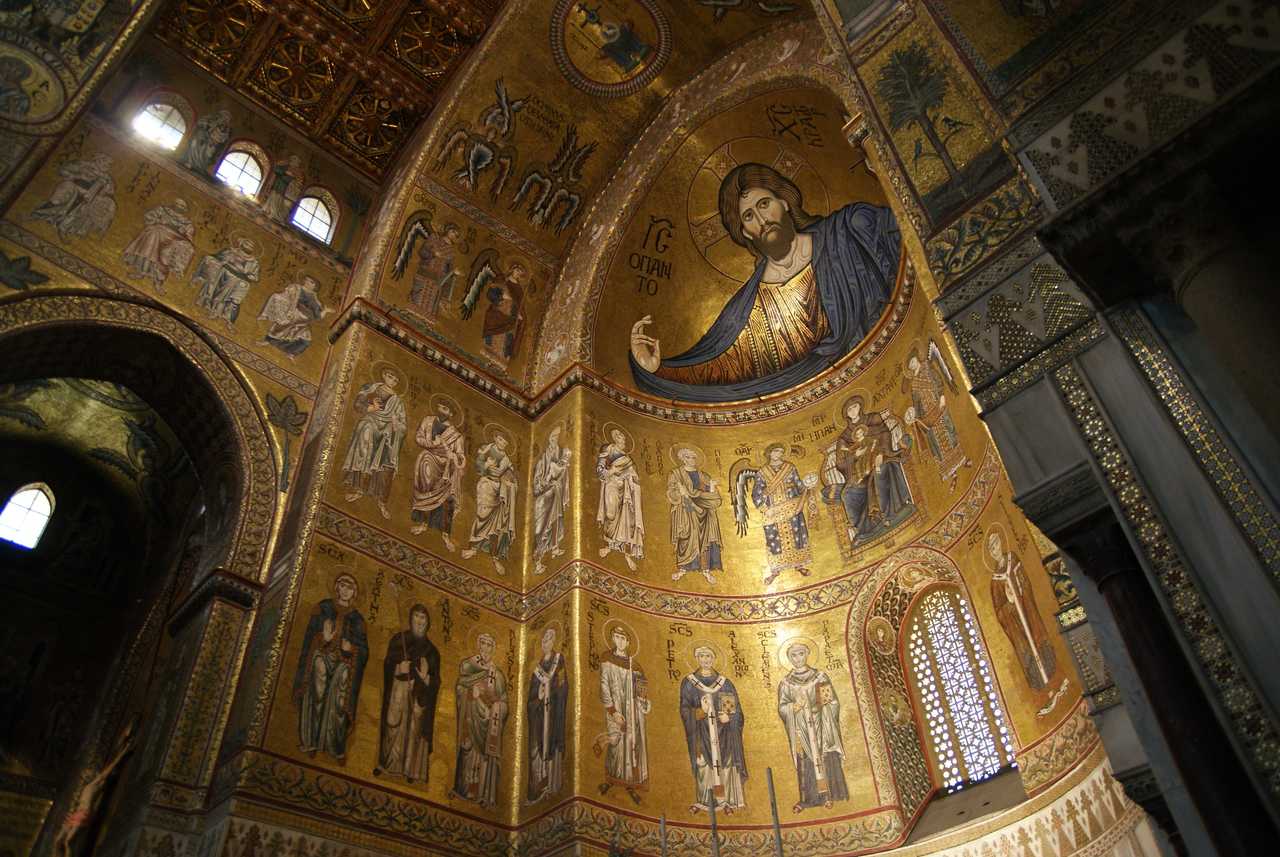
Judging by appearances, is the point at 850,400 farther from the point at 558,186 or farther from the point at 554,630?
the point at 558,186

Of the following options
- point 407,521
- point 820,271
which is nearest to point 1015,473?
point 407,521

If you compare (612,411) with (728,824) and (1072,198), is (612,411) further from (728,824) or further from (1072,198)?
(1072,198)

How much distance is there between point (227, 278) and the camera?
11695 mm

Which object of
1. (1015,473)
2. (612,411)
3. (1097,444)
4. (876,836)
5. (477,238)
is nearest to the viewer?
(1097,444)

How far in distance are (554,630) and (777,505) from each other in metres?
3.37

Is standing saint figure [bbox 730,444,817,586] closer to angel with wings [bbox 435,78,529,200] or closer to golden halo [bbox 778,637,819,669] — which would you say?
golden halo [bbox 778,637,819,669]

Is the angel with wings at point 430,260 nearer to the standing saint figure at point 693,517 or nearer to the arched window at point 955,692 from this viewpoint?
the standing saint figure at point 693,517

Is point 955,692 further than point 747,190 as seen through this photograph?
No

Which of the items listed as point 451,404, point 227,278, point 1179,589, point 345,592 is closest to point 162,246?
point 227,278

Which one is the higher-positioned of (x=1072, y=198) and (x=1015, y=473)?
(x=1072, y=198)

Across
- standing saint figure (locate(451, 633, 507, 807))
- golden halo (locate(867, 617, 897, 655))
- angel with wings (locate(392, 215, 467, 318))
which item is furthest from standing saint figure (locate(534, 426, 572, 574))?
golden halo (locate(867, 617, 897, 655))

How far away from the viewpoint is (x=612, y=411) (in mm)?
12523

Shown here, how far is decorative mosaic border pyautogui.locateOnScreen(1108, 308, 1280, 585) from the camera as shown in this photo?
3561 millimetres

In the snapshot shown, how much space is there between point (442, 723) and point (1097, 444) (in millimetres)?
7171
